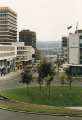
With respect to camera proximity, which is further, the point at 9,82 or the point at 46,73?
the point at 9,82

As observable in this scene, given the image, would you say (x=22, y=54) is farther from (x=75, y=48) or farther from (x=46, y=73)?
(x=46, y=73)

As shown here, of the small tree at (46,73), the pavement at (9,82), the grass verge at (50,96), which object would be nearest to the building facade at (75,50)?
the pavement at (9,82)

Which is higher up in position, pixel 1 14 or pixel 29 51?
pixel 1 14

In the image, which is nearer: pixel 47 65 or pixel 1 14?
pixel 47 65

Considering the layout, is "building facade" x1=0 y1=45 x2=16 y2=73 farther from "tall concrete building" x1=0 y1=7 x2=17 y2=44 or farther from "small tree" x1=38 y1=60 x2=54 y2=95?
"small tree" x1=38 y1=60 x2=54 y2=95

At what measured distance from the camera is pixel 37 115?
121 feet

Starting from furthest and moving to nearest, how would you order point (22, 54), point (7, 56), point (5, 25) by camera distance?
point (5, 25) < point (22, 54) < point (7, 56)

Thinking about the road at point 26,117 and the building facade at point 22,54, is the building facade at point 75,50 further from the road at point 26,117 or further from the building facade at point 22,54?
the road at point 26,117

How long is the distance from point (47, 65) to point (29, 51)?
91.1 m

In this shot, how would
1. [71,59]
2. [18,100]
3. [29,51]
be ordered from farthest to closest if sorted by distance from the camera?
1. [29,51]
2. [71,59]
3. [18,100]

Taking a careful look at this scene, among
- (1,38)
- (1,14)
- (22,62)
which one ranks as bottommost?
(22,62)

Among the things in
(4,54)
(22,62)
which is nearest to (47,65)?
(4,54)

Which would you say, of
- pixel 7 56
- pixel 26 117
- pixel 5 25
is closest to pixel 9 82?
pixel 7 56

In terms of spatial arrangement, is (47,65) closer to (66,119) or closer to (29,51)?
(66,119)
